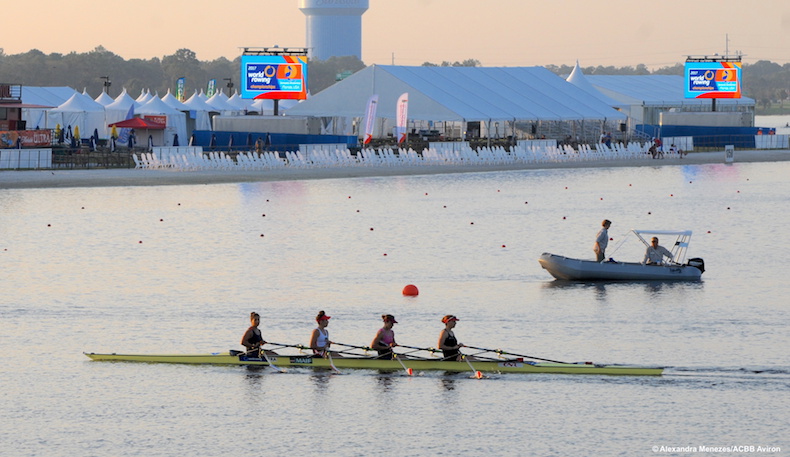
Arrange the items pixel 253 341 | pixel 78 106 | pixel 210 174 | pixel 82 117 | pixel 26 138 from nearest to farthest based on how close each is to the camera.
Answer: pixel 253 341
pixel 210 174
pixel 26 138
pixel 78 106
pixel 82 117

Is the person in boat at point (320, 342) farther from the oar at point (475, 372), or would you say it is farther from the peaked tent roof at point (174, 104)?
the peaked tent roof at point (174, 104)

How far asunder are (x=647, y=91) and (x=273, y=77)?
121ft

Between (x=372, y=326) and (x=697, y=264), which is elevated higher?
(x=697, y=264)

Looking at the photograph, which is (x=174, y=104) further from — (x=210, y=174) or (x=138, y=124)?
(x=210, y=174)

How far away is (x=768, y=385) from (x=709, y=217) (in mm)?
28643

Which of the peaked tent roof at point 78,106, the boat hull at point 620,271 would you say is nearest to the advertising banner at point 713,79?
the peaked tent roof at point 78,106

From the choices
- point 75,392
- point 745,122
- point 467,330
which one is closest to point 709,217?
point 467,330

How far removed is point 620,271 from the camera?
3083cm

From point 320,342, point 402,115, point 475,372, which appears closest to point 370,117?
point 402,115

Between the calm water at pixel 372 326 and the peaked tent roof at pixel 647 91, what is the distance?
48351mm

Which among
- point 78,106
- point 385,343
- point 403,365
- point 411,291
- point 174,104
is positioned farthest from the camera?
point 174,104

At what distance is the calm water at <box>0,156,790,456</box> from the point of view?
1848 cm

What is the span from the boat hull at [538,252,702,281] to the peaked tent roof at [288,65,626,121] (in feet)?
133

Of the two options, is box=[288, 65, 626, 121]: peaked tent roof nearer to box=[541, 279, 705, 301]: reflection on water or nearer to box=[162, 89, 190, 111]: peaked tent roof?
box=[162, 89, 190, 111]: peaked tent roof
